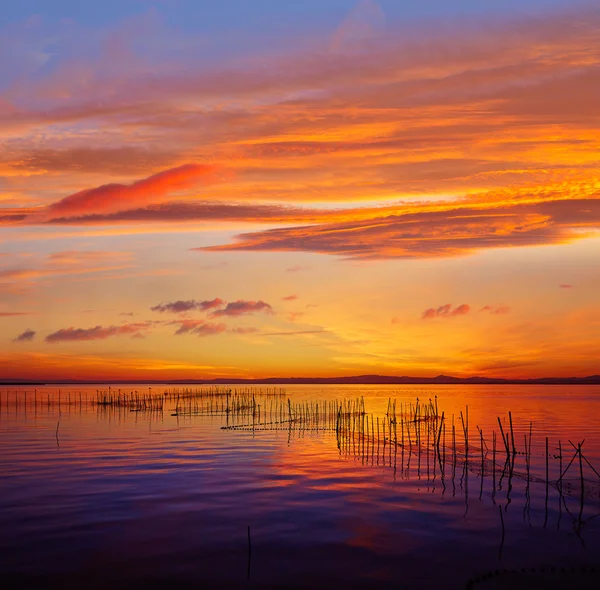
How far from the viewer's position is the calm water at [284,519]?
16.0 metres

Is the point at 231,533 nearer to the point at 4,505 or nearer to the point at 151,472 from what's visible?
the point at 4,505

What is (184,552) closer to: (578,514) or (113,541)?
(113,541)

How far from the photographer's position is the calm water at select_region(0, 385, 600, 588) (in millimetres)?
15953

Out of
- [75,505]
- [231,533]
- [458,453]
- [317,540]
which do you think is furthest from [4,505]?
[458,453]

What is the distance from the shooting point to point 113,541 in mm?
18094

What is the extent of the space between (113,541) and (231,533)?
3314 mm

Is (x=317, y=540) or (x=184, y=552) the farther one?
(x=317, y=540)

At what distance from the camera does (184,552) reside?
17312mm

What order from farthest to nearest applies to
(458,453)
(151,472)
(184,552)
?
1. (458,453)
2. (151,472)
3. (184,552)

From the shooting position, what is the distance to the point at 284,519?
2092cm

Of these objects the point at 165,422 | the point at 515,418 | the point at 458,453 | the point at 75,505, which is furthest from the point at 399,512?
the point at 515,418

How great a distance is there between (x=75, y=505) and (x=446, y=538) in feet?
40.6

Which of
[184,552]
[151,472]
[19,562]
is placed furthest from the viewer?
[151,472]

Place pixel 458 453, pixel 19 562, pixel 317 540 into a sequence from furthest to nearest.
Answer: pixel 458 453
pixel 317 540
pixel 19 562
